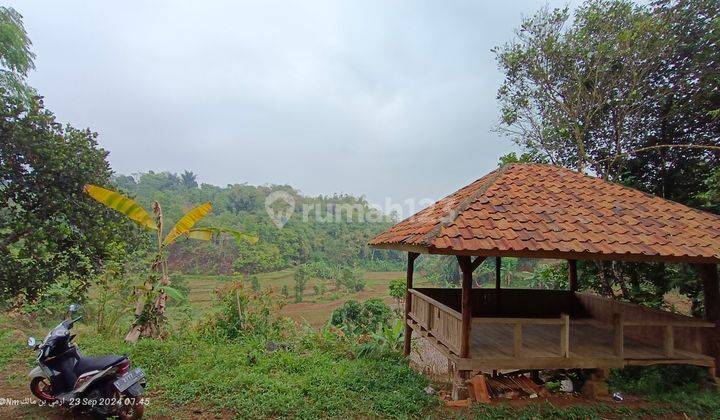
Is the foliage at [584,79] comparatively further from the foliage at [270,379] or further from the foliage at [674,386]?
the foliage at [270,379]

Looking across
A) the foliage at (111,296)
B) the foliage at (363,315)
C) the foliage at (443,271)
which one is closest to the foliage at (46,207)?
the foliage at (111,296)

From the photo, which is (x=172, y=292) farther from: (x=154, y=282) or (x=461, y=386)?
(x=461, y=386)

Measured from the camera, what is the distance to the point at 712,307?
534cm

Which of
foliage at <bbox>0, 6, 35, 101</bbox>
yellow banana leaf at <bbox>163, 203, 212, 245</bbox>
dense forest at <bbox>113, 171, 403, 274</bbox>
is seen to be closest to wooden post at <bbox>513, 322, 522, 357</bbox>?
yellow banana leaf at <bbox>163, 203, 212, 245</bbox>

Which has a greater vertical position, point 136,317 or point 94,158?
point 94,158

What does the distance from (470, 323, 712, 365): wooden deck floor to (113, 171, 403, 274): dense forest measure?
1918cm

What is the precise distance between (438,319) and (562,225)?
2236mm

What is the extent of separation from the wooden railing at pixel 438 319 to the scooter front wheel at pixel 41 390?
4.75 meters

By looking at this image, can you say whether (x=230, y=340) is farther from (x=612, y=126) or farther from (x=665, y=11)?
(x=665, y=11)

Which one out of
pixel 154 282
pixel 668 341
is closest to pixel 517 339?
pixel 668 341

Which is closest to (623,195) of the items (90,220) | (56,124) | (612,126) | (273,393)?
(612,126)

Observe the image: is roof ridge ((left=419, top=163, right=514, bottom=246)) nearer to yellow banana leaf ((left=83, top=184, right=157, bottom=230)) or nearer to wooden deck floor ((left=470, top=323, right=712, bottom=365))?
wooden deck floor ((left=470, top=323, right=712, bottom=365))

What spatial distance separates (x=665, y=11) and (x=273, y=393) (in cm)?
1114

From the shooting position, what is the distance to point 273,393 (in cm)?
471
